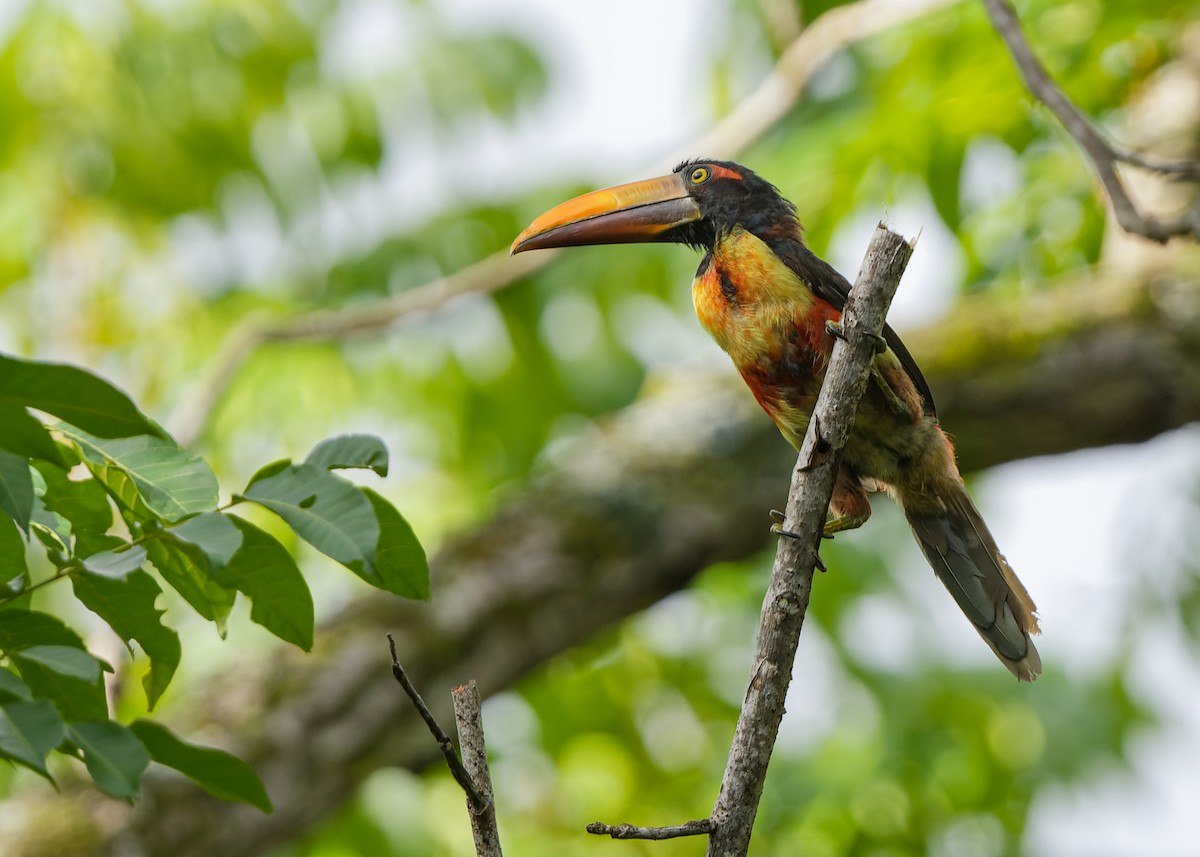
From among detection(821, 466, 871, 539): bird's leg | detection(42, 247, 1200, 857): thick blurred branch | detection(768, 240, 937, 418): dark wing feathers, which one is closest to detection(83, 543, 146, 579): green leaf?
detection(768, 240, 937, 418): dark wing feathers

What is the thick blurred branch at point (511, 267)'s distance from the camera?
5.00 metres

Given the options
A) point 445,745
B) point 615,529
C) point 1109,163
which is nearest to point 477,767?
point 445,745

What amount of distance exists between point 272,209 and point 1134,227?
5.17 meters

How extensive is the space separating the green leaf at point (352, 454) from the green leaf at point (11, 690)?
0.45m

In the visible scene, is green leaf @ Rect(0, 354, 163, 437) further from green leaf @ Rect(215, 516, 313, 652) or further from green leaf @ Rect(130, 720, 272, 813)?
green leaf @ Rect(130, 720, 272, 813)

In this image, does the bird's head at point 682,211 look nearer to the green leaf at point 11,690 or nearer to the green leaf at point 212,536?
the green leaf at point 212,536

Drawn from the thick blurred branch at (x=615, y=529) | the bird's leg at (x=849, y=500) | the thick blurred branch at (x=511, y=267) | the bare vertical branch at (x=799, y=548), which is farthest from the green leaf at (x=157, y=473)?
the thick blurred branch at (x=511, y=267)

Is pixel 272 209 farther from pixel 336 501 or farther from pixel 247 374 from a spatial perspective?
pixel 336 501

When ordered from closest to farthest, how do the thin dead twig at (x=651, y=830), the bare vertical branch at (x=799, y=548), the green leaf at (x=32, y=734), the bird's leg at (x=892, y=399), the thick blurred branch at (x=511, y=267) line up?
the green leaf at (x=32, y=734) → the thin dead twig at (x=651, y=830) → the bare vertical branch at (x=799, y=548) → the bird's leg at (x=892, y=399) → the thick blurred branch at (x=511, y=267)

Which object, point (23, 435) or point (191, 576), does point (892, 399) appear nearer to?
point (191, 576)

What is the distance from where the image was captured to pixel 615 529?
4.58 meters

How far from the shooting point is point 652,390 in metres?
5.30

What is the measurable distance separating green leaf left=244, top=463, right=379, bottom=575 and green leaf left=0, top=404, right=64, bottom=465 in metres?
0.25

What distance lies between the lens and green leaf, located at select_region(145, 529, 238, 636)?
1.53 meters
